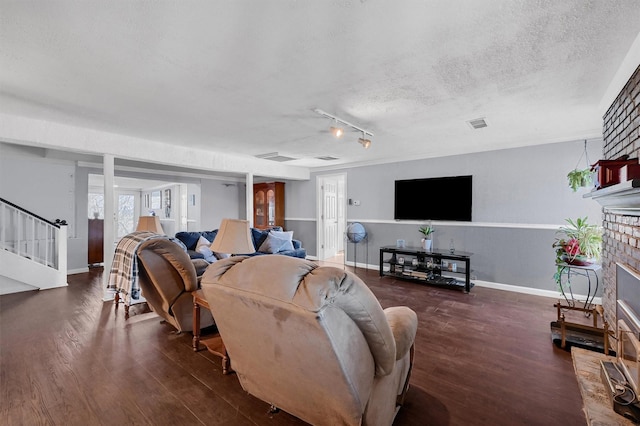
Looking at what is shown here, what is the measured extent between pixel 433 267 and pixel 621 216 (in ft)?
9.23

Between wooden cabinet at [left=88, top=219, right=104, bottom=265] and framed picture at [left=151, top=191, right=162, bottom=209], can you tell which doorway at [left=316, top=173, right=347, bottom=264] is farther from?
framed picture at [left=151, top=191, right=162, bottom=209]

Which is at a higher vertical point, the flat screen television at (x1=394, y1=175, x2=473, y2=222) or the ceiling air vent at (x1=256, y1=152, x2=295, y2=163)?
the ceiling air vent at (x1=256, y1=152, x2=295, y2=163)

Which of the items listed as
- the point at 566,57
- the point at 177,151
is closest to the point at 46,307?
the point at 177,151

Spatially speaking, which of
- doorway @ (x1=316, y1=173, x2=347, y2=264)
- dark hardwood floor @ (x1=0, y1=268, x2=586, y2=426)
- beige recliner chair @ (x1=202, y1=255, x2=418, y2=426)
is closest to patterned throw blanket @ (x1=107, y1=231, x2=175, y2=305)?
dark hardwood floor @ (x1=0, y1=268, x2=586, y2=426)

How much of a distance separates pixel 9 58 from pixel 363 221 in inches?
210

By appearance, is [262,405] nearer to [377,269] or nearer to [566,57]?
[566,57]

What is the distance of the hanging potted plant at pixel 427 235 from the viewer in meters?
4.89

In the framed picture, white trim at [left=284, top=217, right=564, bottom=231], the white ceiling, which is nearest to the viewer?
the white ceiling

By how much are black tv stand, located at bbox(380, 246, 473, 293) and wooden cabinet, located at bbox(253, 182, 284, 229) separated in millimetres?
3408

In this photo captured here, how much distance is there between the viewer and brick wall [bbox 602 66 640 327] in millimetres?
1915

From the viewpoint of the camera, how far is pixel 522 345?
2631mm

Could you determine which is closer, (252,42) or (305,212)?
(252,42)

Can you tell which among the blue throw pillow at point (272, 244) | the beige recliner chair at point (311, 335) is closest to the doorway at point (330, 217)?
the blue throw pillow at point (272, 244)

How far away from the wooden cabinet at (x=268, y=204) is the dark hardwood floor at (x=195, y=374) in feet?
14.6
